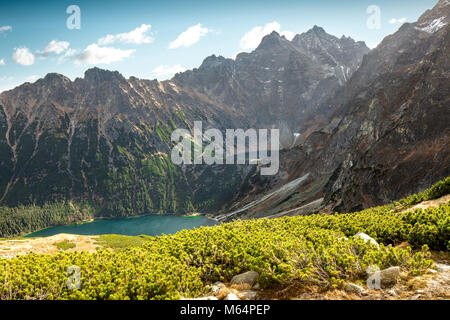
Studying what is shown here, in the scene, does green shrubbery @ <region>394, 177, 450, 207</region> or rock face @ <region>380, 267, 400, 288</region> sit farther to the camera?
green shrubbery @ <region>394, 177, 450, 207</region>

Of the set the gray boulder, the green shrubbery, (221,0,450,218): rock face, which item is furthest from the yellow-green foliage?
(221,0,450,218): rock face

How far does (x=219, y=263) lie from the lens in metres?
14.6

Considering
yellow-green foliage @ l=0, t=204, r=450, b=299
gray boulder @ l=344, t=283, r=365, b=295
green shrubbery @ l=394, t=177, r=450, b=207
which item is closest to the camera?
gray boulder @ l=344, t=283, r=365, b=295

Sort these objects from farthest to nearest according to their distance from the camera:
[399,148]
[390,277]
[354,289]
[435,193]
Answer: [399,148] → [435,193] → [390,277] → [354,289]

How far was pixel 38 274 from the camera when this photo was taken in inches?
471

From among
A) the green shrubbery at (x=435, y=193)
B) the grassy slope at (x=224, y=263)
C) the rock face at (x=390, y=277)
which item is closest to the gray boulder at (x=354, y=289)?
the grassy slope at (x=224, y=263)

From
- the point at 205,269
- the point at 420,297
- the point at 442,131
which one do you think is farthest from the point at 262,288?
the point at 442,131

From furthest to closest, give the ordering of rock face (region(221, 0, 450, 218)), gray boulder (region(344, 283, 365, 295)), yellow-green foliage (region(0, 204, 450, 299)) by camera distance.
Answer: rock face (region(221, 0, 450, 218))
yellow-green foliage (region(0, 204, 450, 299))
gray boulder (region(344, 283, 365, 295))

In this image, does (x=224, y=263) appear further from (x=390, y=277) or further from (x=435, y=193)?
(x=435, y=193)

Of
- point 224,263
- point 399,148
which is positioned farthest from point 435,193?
point 399,148

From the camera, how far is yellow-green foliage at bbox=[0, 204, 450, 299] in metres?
10.9

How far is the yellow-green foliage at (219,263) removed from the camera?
35.7 ft

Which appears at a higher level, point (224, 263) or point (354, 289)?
point (354, 289)

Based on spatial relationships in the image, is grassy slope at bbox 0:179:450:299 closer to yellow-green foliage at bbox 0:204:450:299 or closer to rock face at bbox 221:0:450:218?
yellow-green foliage at bbox 0:204:450:299
